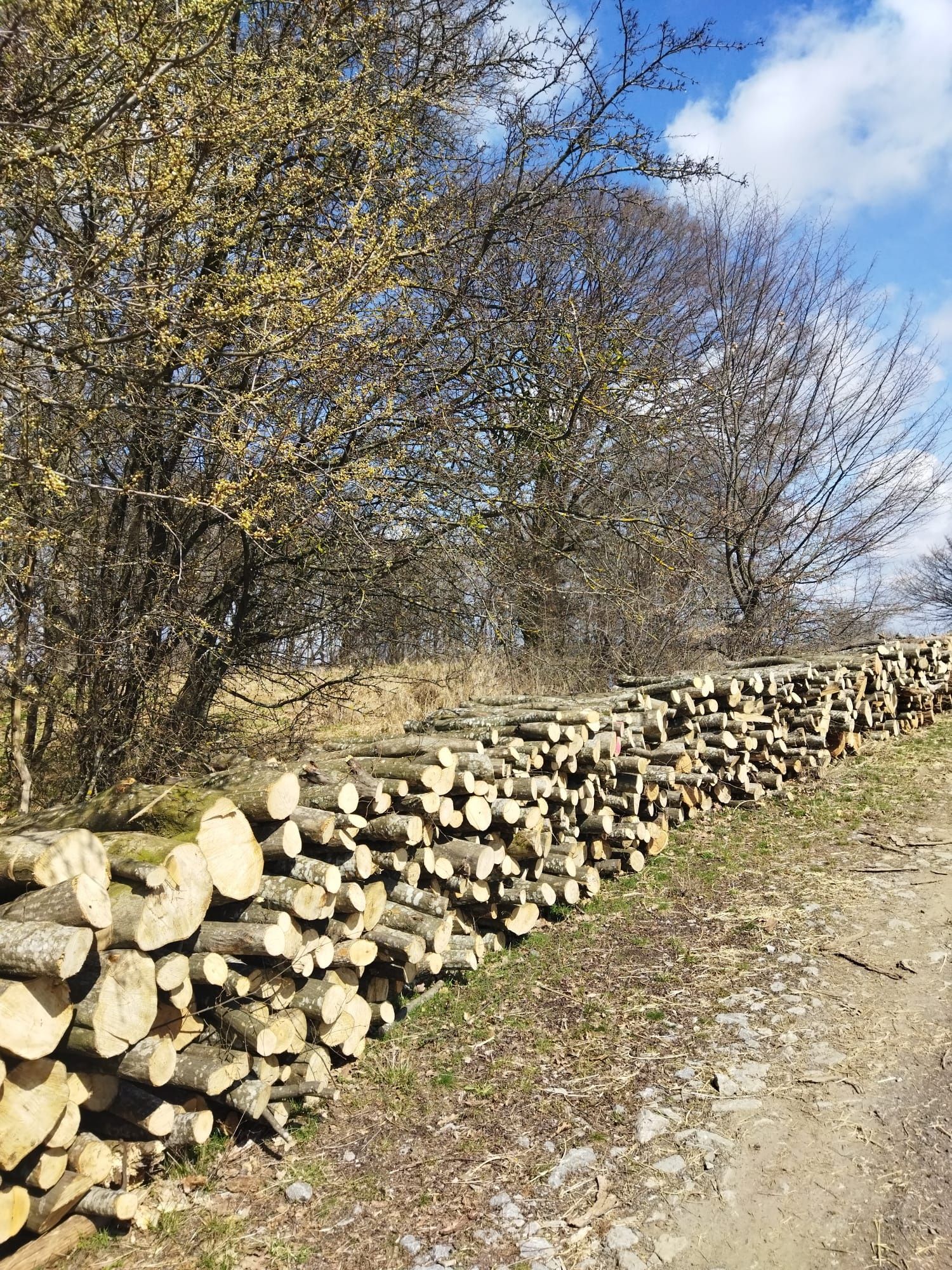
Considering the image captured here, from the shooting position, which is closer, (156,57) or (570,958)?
(156,57)

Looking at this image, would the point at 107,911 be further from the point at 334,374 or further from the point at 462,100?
the point at 462,100

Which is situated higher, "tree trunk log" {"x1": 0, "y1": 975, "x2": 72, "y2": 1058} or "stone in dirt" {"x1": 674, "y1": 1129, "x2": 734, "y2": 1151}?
"tree trunk log" {"x1": 0, "y1": 975, "x2": 72, "y2": 1058}

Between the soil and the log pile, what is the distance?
0.74ft

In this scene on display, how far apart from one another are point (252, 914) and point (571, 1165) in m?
1.62

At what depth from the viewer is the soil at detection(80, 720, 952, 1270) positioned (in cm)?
289

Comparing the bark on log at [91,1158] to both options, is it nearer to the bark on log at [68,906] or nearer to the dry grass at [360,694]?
the bark on log at [68,906]

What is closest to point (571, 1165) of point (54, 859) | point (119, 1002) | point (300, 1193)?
point (300, 1193)

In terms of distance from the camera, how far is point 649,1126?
3436mm

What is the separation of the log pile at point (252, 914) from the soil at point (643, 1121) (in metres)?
0.22

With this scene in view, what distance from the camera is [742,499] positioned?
47.9 feet

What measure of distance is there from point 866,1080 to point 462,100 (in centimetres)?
806

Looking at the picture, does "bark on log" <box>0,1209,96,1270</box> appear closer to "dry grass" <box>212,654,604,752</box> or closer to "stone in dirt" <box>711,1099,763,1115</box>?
"stone in dirt" <box>711,1099,763,1115</box>

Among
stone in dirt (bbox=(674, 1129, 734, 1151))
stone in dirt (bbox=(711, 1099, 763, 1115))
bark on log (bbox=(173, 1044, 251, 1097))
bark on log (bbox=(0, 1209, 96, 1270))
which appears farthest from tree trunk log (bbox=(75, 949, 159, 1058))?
stone in dirt (bbox=(711, 1099, 763, 1115))

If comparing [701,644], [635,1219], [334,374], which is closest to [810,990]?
[635,1219]
